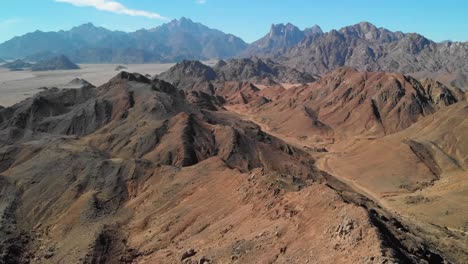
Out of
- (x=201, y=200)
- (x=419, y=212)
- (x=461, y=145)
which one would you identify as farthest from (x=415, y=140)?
(x=201, y=200)

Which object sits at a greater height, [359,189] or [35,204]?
[35,204]

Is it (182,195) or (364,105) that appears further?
(364,105)

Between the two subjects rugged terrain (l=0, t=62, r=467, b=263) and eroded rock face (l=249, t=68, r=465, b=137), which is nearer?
rugged terrain (l=0, t=62, r=467, b=263)

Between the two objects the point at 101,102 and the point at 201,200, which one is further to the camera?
the point at 101,102

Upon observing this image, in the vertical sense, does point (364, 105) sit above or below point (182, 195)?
below

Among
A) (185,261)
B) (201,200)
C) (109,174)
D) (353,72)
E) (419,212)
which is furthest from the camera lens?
(353,72)

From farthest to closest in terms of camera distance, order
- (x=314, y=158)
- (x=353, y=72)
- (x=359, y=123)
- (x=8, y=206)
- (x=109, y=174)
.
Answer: (x=353, y=72) → (x=359, y=123) → (x=314, y=158) → (x=109, y=174) → (x=8, y=206)

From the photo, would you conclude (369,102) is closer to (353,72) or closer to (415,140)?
(353,72)

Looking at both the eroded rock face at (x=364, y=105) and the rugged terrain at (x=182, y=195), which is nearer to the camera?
the rugged terrain at (x=182, y=195)
